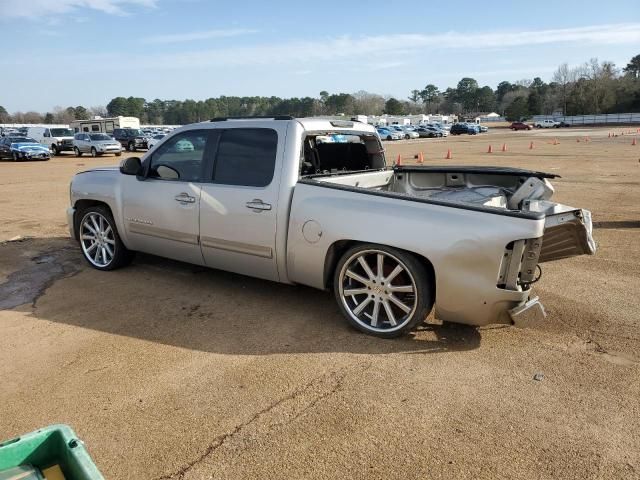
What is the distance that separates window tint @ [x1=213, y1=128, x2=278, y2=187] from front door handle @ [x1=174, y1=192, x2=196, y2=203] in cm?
31

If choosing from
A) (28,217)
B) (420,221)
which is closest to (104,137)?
(28,217)

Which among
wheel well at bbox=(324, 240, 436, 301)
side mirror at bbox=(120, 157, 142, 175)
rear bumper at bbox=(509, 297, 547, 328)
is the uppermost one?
side mirror at bbox=(120, 157, 142, 175)

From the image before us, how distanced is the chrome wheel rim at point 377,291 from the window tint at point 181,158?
1.89 metres

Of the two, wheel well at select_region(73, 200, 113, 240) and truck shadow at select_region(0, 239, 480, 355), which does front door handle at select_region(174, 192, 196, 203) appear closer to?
truck shadow at select_region(0, 239, 480, 355)

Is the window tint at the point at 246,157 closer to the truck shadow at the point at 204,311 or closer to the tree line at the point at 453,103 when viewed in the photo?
the truck shadow at the point at 204,311

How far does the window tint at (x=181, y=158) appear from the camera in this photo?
5.12m

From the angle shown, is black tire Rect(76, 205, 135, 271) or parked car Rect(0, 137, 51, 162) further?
parked car Rect(0, 137, 51, 162)

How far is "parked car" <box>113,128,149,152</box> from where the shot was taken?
3650 centimetres

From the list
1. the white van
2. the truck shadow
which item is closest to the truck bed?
the truck shadow

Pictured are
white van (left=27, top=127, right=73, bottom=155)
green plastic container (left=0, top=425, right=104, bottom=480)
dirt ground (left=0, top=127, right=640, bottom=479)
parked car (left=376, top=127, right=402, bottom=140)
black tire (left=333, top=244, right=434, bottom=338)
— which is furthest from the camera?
parked car (left=376, top=127, right=402, bottom=140)

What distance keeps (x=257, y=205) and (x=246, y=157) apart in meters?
0.52

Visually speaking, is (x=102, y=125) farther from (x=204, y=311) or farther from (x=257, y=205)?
(x=257, y=205)

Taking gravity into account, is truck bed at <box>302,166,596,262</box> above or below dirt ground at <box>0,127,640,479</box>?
above

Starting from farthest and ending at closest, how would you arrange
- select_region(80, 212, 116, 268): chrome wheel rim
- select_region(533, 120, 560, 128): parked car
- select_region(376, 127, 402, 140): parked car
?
select_region(533, 120, 560, 128): parked car < select_region(376, 127, 402, 140): parked car < select_region(80, 212, 116, 268): chrome wheel rim
